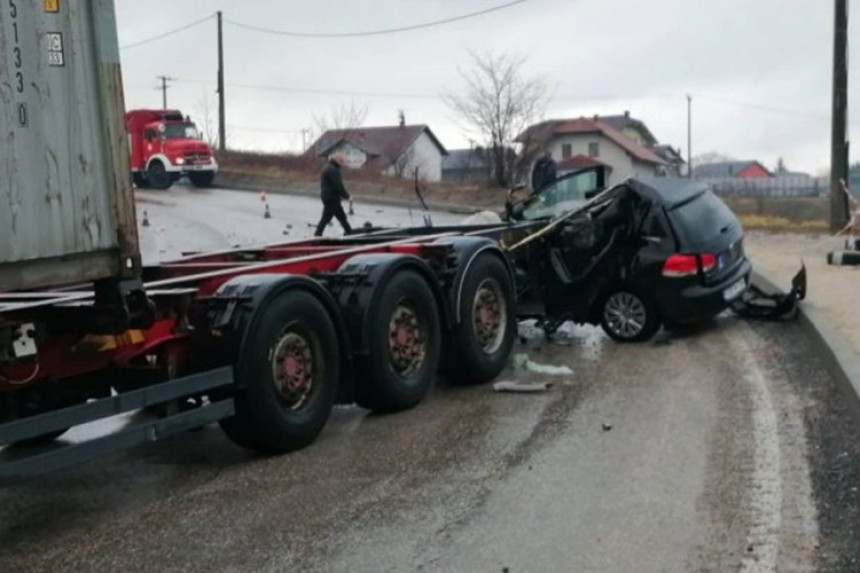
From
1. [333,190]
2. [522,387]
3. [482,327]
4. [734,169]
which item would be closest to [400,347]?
[522,387]

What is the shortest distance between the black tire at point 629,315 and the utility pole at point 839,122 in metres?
12.6

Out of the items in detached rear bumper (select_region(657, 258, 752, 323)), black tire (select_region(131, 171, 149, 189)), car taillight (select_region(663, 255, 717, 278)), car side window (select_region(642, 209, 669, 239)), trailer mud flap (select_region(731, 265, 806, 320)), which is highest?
black tire (select_region(131, 171, 149, 189))

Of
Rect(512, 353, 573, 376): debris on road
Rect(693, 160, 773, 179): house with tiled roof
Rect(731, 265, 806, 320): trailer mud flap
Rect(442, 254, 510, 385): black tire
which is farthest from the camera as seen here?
Rect(693, 160, 773, 179): house with tiled roof

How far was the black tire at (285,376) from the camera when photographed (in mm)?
6062

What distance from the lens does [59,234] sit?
4898 millimetres

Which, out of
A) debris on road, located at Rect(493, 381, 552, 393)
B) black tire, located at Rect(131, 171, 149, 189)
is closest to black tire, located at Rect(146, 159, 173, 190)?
black tire, located at Rect(131, 171, 149, 189)

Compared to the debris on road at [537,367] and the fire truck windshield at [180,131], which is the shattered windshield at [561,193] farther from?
the fire truck windshield at [180,131]

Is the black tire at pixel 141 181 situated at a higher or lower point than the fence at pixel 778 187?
higher

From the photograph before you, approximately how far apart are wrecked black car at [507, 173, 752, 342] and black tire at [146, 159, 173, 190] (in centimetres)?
2702

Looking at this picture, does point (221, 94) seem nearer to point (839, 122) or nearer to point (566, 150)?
point (839, 122)

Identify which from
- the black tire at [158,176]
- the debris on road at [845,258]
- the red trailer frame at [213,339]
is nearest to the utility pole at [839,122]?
the debris on road at [845,258]

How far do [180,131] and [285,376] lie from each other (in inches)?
1206

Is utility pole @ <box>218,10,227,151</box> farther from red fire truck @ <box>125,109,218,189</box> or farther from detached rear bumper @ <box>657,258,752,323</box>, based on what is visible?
detached rear bumper @ <box>657,258,752,323</box>

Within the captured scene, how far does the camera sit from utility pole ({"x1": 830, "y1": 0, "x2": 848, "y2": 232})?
21250 mm
